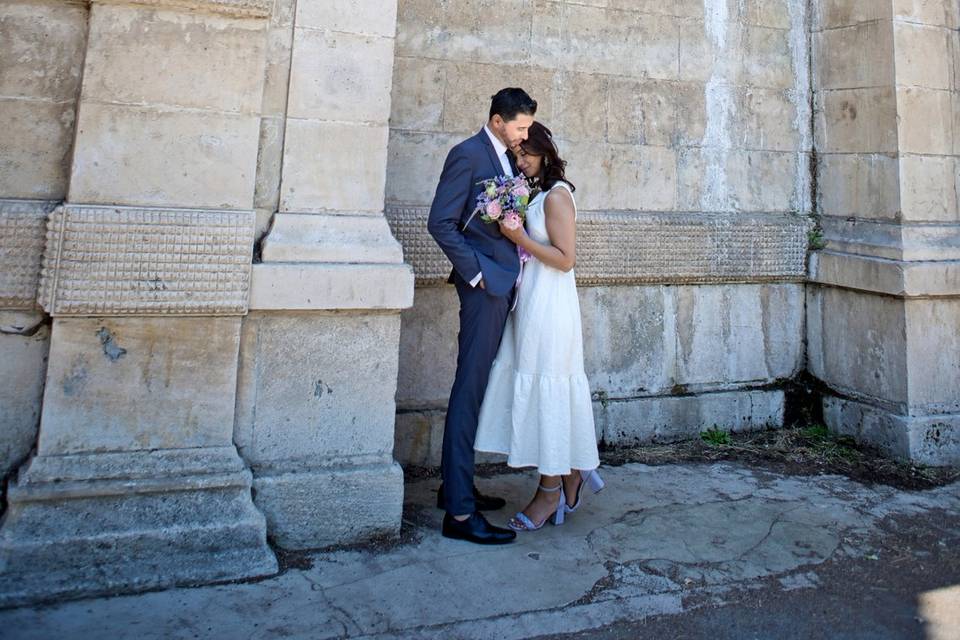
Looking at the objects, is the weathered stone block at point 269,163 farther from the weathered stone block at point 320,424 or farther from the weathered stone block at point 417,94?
the weathered stone block at point 417,94

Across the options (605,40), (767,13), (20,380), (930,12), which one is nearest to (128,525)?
(20,380)

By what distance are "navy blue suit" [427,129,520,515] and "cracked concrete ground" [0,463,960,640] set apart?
0.48 m

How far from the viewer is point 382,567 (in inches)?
141

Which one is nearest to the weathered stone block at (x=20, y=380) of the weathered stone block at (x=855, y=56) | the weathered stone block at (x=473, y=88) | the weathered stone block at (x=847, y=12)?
the weathered stone block at (x=473, y=88)

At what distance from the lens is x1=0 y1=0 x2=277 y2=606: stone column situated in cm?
333

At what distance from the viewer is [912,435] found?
17.6ft

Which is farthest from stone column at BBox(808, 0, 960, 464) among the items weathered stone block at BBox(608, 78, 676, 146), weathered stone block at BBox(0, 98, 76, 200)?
weathered stone block at BBox(0, 98, 76, 200)

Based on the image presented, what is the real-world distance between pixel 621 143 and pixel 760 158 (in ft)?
4.52

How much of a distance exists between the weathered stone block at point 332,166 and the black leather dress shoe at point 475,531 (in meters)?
1.81

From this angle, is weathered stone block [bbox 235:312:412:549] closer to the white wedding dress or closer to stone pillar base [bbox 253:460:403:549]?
stone pillar base [bbox 253:460:403:549]

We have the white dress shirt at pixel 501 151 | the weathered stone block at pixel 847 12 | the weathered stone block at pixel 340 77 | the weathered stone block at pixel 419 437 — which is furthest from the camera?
the weathered stone block at pixel 847 12

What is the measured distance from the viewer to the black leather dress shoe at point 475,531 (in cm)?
390

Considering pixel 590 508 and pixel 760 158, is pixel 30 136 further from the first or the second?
pixel 760 158

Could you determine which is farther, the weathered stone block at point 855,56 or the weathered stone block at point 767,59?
the weathered stone block at point 767,59
